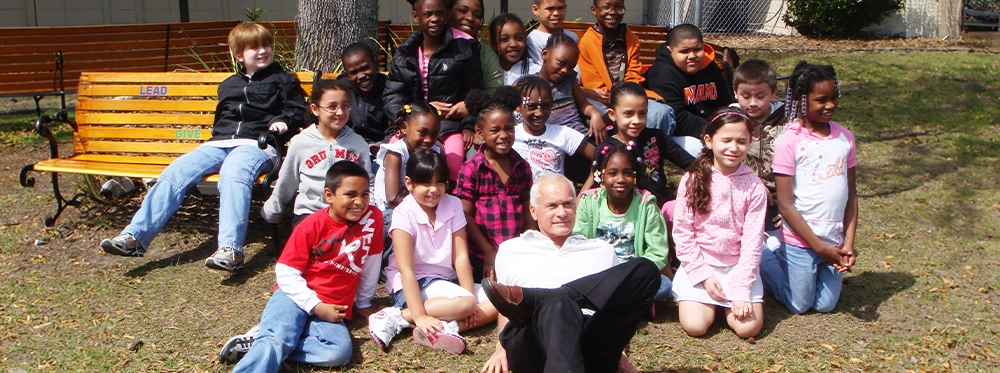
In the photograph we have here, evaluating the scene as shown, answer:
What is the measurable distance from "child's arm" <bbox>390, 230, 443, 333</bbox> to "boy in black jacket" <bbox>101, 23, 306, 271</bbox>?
3.72ft

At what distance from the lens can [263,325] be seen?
388cm

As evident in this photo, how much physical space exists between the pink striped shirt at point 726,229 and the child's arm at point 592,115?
0.99m

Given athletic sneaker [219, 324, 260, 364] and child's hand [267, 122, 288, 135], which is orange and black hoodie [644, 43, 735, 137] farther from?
athletic sneaker [219, 324, 260, 364]

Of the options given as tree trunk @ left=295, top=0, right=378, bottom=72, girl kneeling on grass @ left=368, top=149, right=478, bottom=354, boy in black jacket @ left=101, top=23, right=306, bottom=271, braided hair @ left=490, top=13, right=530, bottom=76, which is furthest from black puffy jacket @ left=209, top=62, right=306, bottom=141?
girl kneeling on grass @ left=368, top=149, right=478, bottom=354

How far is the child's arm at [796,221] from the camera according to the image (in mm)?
4488

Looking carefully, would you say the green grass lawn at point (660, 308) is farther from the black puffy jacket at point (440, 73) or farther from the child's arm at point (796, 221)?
the black puffy jacket at point (440, 73)

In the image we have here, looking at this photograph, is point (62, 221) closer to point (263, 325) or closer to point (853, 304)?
point (263, 325)

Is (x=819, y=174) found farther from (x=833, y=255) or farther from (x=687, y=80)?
(x=687, y=80)

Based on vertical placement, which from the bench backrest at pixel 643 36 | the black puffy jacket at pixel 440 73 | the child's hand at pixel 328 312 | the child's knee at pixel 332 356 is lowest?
the child's knee at pixel 332 356

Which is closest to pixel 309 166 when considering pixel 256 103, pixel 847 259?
pixel 256 103

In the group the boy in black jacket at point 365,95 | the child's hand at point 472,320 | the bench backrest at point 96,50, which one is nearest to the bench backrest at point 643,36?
the bench backrest at point 96,50

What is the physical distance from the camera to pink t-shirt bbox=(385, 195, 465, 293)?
4.33 meters

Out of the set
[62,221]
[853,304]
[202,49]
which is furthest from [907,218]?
[202,49]

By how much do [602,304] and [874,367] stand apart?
4.99 ft
